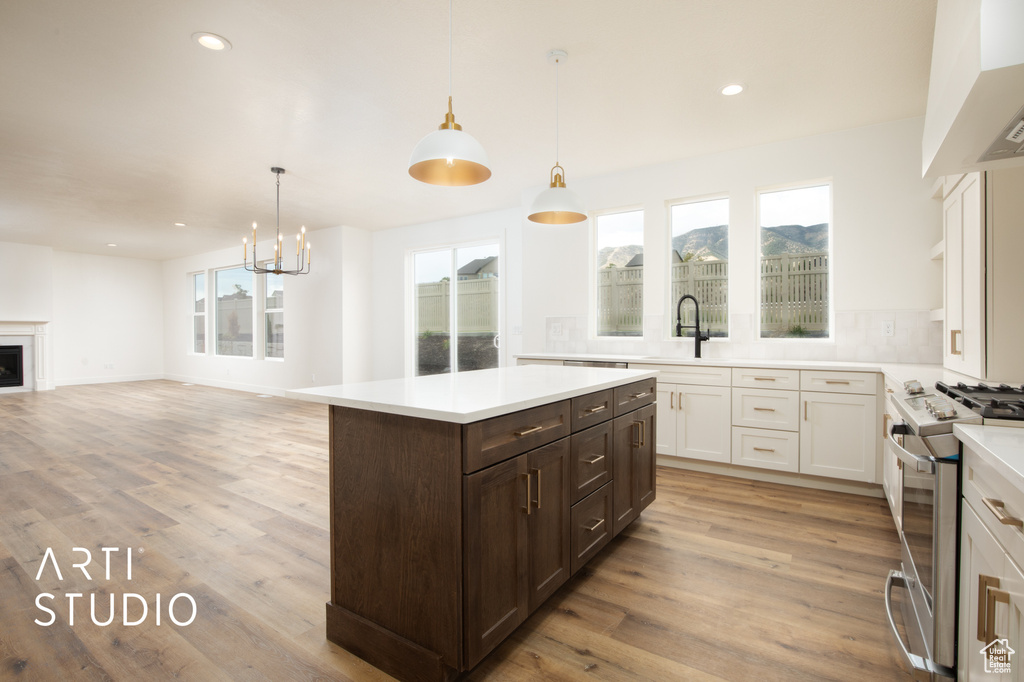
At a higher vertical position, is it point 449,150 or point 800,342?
point 449,150

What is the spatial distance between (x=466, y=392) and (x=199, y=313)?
10035mm

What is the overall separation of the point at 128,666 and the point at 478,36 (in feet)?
9.93

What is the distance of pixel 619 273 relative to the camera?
480cm

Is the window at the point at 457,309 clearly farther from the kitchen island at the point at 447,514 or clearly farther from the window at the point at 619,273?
the kitchen island at the point at 447,514

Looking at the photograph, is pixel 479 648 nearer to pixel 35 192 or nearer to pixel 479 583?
pixel 479 583

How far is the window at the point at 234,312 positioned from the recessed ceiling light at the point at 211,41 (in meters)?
6.72

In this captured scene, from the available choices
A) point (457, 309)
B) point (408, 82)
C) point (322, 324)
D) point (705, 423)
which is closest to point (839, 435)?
point (705, 423)

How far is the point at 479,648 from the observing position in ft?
4.86

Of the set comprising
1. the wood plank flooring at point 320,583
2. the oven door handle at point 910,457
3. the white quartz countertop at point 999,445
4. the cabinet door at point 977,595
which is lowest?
the wood plank flooring at point 320,583

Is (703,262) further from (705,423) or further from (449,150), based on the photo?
(449,150)

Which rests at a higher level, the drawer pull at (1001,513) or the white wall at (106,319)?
the white wall at (106,319)

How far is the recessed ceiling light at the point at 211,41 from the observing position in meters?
2.46

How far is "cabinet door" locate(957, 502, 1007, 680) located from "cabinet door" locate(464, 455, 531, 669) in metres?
1.19

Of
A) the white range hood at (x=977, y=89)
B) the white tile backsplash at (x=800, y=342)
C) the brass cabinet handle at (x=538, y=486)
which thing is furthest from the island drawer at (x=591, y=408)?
the white tile backsplash at (x=800, y=342)
